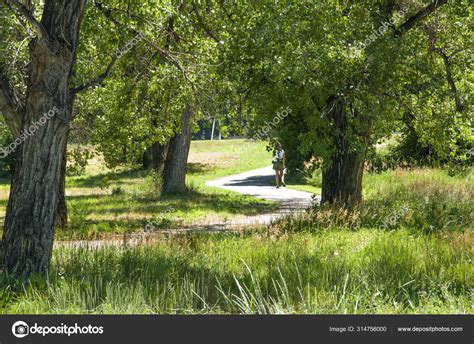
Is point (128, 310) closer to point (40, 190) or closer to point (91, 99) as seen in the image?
point (40, 190)

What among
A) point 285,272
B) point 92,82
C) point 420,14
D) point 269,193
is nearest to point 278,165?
point 269,193

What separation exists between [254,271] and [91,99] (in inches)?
456

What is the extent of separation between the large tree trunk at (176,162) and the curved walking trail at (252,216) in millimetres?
3073

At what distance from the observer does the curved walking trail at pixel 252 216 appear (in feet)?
32.3

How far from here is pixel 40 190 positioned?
23.9 feet


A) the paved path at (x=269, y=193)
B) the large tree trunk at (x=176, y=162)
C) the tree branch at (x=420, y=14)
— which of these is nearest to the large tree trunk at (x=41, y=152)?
the paved path at (x=269, y=193)

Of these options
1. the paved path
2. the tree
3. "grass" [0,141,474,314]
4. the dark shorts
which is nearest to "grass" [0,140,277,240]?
the paved path

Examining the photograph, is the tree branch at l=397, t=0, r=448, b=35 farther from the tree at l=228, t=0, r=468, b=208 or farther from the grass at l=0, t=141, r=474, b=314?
the grass at l=0, t=141, r=474, b=314

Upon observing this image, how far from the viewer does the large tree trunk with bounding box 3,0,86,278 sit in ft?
23.8

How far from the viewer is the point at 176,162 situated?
2219 centimetres

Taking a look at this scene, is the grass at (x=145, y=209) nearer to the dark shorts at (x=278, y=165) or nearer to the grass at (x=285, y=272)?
the grass at (x=285, y=272)

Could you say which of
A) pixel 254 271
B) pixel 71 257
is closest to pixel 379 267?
pixel 254 271

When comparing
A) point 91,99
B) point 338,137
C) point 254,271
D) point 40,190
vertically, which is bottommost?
point 254,271
